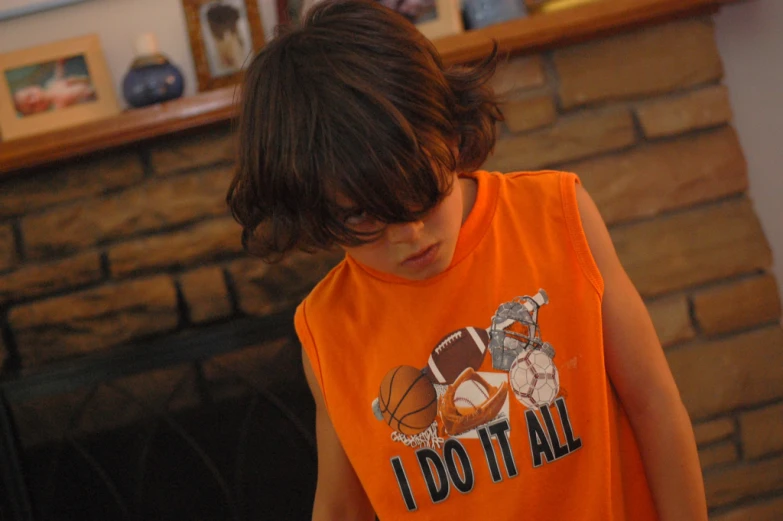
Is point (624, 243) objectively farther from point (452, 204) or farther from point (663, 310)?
point (452, 204)

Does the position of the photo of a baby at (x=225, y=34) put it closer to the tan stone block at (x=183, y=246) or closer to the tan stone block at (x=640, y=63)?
the tan stone block at (x=183, y=246)

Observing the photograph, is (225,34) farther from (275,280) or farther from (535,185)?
(535,185)

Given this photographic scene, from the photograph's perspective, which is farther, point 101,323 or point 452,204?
point 101,323

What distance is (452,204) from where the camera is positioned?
27.1 inches

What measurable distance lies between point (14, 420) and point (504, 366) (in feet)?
3.27

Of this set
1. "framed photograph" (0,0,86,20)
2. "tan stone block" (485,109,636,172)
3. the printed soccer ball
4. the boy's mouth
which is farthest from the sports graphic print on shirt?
"framed photograph" (0,0,86,20)

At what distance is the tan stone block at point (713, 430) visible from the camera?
125cm

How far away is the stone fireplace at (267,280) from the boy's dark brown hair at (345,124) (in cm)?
59

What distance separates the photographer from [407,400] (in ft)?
2.43

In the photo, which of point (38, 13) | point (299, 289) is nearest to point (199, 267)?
point (299, 289)

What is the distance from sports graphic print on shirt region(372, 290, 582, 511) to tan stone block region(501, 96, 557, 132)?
55 cm

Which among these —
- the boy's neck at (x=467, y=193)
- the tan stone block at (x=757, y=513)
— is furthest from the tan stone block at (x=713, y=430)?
the boy's neck at (x=467, y=193)

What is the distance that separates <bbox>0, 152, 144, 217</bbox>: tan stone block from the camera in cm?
124

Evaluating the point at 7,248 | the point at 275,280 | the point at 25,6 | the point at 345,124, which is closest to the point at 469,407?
the point at 345,124
